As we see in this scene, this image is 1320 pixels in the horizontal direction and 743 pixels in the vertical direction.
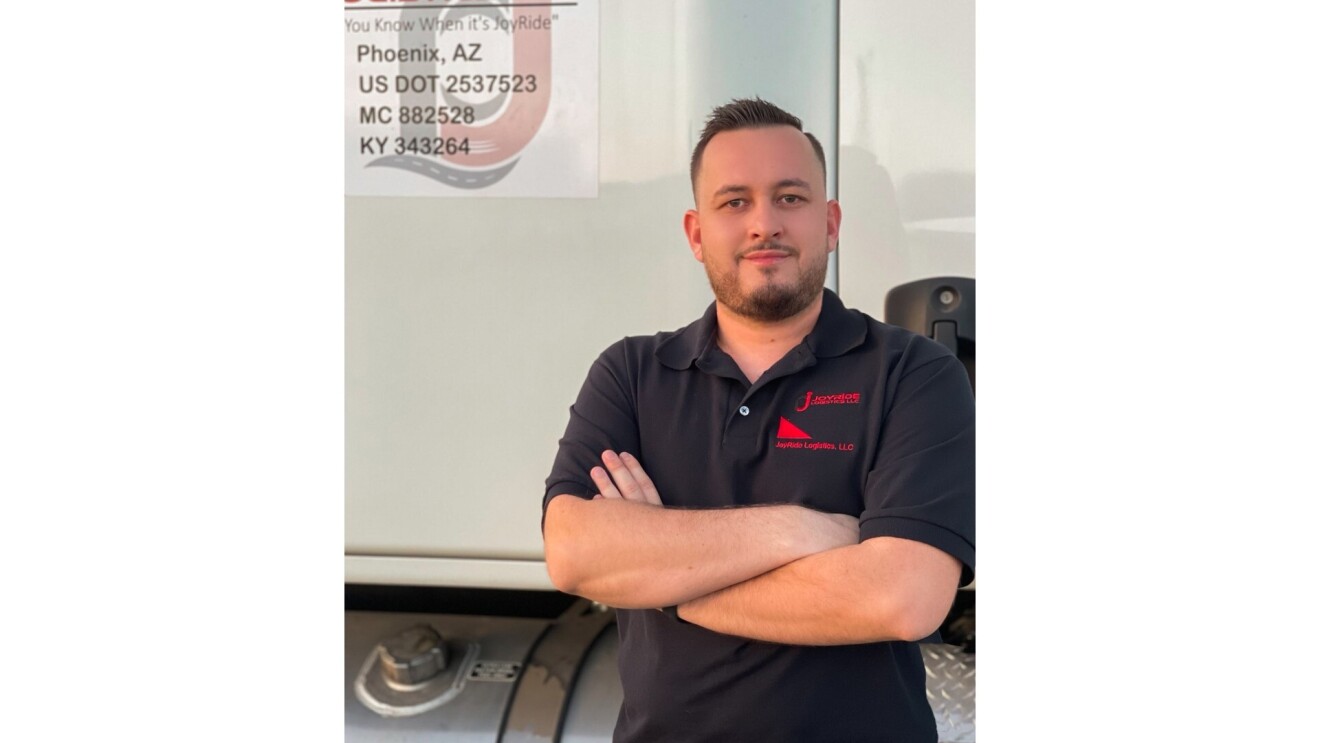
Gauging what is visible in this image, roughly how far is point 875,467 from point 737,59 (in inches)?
25.9

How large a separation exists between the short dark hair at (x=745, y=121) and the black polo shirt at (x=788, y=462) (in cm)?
25

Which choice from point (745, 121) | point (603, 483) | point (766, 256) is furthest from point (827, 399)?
point (745, 121)

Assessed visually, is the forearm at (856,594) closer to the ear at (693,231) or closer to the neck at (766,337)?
the neck at (766,337)

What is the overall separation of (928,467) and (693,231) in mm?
492

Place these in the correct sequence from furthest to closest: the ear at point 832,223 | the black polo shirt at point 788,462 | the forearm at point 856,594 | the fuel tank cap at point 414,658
Result: the fuel tank cap at point 414,658 → the ear at point 832,223 → the black polo shirt at point 788,462 → the forearm at point 856,594

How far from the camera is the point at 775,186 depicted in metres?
1.33

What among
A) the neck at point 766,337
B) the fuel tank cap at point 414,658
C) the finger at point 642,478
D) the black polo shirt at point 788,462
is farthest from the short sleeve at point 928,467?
the fuel tank cap at point 414,658

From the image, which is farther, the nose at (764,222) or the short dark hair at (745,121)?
the short dark hair at (745,121)

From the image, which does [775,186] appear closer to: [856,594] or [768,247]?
[768,247]

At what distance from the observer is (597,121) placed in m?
1.62

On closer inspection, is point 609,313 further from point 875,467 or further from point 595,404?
point 875,467

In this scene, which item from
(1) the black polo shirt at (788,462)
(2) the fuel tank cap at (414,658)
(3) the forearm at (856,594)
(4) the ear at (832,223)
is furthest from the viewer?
(2) the fuel tank cap at (414,658)

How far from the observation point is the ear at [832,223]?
143 cm
